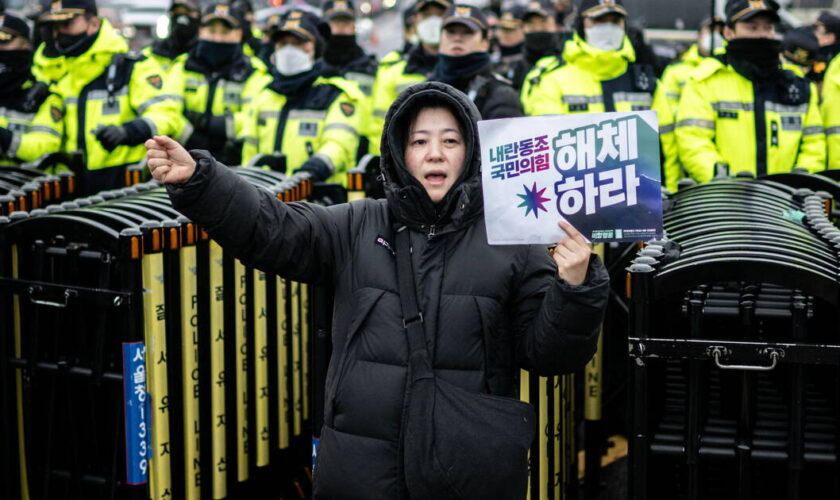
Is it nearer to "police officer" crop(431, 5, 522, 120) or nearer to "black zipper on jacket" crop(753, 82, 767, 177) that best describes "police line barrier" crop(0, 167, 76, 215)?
"police officer" crop(431, 5, 522, 120)

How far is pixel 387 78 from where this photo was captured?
897 cm

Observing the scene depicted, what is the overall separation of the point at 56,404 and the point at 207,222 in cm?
184

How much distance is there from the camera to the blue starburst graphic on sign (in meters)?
3.08

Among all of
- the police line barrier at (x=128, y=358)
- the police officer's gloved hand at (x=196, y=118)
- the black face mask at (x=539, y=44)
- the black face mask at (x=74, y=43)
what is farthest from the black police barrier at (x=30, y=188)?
the black face mask at (x=539, y=44)

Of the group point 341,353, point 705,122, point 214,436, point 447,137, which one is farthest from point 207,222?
point 705,122

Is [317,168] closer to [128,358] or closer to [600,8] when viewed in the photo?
[600,8]

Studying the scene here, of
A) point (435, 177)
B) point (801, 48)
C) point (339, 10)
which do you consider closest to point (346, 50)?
point (339, 10)

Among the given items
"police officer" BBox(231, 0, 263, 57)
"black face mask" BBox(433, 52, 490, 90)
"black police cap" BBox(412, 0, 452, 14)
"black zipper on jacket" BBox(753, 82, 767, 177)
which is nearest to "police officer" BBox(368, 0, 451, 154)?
"black police cap" BBox(412, 0, 452, 14)

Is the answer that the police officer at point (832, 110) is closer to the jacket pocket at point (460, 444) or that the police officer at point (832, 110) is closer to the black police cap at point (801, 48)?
the black police cap at point (801, 48)

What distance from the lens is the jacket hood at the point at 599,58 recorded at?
24.2 ft

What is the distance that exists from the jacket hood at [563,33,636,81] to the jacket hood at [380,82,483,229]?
13.9 ft

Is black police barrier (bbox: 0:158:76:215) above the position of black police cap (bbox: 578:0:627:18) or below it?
below

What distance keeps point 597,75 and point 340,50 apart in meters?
3.47

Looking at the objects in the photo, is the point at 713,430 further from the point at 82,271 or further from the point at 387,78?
the point at 387,78
